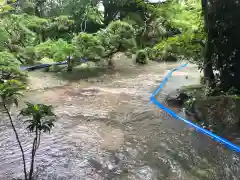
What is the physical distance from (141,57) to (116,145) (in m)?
6.72

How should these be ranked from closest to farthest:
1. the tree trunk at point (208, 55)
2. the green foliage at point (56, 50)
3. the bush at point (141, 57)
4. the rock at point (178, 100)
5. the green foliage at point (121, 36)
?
the tree trunk at point (208, 55) → the rock at point (178, 100) → the green foliage at point (56, 50) → the green foliage at point (121, 36) → the bush at point (141, 57)

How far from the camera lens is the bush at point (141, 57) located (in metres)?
10.3

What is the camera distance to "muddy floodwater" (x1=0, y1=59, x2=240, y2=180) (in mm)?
A: 3318

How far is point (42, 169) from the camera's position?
11.1ft

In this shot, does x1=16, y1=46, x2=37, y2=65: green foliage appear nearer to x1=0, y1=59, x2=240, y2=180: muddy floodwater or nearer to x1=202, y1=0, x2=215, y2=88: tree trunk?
x1=0, y1=59, x2=240, y2=180: muddy floodwater

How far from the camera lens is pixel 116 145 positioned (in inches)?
159

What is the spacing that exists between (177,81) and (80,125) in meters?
3.81

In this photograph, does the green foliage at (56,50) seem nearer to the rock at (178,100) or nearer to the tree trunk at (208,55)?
the rock at (178,100)

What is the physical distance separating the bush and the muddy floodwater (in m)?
3.88

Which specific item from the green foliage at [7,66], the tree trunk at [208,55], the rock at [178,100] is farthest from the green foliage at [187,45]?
the green foliage at [7,66]

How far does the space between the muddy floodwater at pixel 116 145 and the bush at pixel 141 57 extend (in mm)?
3884

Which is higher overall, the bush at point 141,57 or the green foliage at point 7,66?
the green foliage at point 7,66

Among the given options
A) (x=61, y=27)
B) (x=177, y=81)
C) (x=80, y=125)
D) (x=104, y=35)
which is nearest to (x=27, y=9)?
(x=61, y=27)

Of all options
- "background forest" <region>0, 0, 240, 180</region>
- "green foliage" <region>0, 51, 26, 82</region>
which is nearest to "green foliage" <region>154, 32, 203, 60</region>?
"background forest" <region>0, 0, 240, 180</region>
